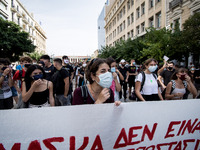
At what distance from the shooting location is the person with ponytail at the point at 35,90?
2223 mm

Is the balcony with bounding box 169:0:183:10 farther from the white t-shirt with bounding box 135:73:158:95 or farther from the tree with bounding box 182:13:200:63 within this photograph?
the white t-shirt with bounding box 135:73:158:95

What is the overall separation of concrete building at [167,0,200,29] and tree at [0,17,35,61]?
20.1 meters

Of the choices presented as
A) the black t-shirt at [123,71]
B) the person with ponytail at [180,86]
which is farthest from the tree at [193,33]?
the person with ponytail at [180,86]

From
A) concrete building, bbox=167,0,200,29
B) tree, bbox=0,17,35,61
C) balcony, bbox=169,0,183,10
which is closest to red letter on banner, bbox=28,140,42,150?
concrete building, bbox=167,0,200,29

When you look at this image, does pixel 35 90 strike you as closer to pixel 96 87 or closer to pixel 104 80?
pixel 96 87

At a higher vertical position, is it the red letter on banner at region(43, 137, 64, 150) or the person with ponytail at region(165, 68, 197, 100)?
the person with ponytail at region(165, 68, 197, 100)

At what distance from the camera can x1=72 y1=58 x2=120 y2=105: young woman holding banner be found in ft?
5.74

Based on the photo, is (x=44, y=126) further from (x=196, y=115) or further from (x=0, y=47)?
(x=0, y=47)

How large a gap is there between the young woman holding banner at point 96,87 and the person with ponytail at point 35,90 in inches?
31.1

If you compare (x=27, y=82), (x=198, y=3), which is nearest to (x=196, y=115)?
(x=27, y=82)

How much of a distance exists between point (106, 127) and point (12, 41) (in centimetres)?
2326

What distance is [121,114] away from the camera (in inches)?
66.7

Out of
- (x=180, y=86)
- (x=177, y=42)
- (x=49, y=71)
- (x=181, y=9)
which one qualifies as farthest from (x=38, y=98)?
(x=181, y=9)

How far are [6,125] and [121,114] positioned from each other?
120 centimetres
